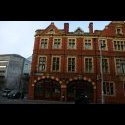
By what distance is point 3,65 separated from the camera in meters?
43.0

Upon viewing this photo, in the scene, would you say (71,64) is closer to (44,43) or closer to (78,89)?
(78,89)

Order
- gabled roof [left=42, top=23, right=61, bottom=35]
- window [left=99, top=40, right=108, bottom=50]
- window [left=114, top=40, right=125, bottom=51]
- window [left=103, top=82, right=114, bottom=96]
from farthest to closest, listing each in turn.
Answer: gabled roof [left=42, top=23, right=61, bottom=35]
window [left=99, top=40, right=108, bottom=50]
window [left=114, top=40, right=125, bottom=51]
window [left=103, top=82, right=114, bottom=96]

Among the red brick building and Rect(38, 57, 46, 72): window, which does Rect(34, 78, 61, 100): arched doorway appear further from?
Rect(38, 57, 46, 72): window

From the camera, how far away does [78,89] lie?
877 inches

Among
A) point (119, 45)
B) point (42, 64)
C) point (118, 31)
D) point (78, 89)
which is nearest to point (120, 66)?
point (119, 45)

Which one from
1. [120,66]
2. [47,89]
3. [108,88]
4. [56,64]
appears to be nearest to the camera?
[108,88]

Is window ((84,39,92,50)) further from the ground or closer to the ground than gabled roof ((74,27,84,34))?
closer to the ground

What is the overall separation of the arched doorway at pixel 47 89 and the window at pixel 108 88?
17.5 feet

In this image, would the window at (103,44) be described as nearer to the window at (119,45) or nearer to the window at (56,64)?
the window at (119,45)

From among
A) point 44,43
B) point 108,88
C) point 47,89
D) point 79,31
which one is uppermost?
point 79,31

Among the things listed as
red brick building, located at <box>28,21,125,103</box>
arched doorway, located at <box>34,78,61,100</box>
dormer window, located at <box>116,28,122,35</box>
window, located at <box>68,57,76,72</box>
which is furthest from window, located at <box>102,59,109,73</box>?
arched doorway, located at <box>34,78,61,100</box>

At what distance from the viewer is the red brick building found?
72.4 feet

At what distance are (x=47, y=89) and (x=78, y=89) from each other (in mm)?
3660

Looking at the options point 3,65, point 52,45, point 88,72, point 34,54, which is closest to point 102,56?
point 88,72
